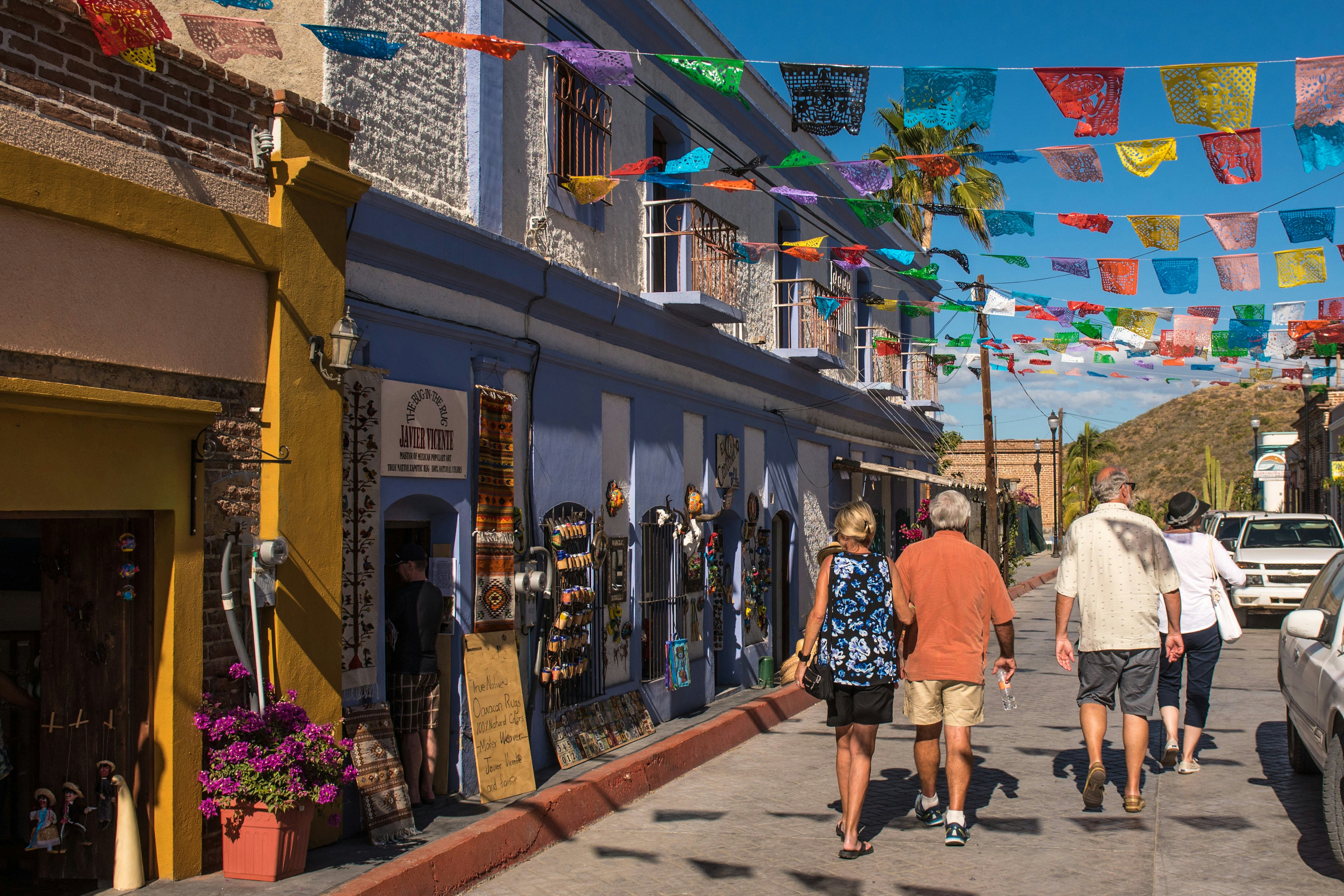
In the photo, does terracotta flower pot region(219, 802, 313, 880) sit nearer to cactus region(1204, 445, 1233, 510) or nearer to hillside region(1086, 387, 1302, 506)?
cactus region(1204, 445, 1233, 510)

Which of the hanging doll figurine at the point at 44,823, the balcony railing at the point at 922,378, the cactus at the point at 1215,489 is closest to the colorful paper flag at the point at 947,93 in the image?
the hanging doll figurine at the point at 44,823

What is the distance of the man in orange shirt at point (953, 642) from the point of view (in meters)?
6.19

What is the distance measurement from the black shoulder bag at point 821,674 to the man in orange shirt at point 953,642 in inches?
17.9

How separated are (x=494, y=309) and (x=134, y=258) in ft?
10.8

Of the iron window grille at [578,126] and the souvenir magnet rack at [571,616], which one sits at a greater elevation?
the iron window grille at [578,126]

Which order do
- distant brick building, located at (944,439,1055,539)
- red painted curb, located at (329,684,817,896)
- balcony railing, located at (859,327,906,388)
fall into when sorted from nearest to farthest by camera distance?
red painted curb, located at (329,684,817,896)
balcony railing, located at (859,327,906,388)
distant brick building, located at (944,439,1055,539)

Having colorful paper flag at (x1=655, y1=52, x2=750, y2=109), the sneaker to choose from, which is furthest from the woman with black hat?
colorful paper flag at (x1=655, y1=52, x2=750, y2=109)

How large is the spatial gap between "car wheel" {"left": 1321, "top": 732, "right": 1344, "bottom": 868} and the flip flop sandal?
4.23ft

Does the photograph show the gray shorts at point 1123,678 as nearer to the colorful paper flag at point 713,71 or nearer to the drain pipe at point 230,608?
the colorful paper flag at point 713,71

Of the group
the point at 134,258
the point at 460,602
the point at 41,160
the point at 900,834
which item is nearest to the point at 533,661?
the point at 460,602

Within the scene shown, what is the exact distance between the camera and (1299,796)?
705 centimetres

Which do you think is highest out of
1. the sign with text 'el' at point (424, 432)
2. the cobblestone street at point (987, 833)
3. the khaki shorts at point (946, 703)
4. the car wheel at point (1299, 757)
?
the sign with text 'el' at point (424, 432)

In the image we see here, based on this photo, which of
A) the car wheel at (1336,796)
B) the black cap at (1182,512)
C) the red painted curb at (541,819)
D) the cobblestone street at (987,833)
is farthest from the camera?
the black cap at (1182,512)

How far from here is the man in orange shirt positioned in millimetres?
6188
